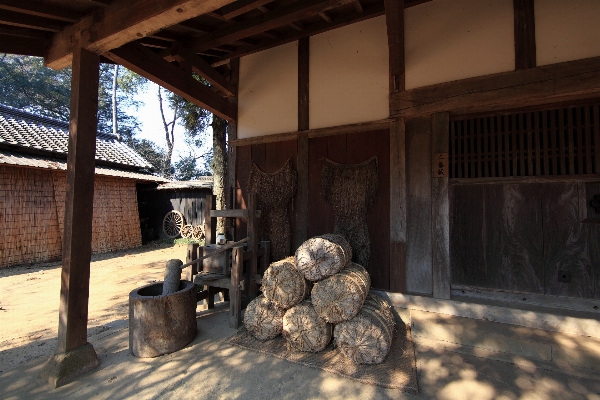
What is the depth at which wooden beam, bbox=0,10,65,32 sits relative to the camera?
258 cm

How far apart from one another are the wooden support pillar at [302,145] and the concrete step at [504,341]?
175 centimetres

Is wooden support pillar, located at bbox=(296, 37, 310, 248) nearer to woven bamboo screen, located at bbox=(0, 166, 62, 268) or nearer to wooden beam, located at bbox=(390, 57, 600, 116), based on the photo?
wooden beam, located at bbox=(390, 57, 600, 116)

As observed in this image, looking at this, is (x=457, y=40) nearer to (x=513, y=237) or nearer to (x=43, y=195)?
(x=513, y=237)

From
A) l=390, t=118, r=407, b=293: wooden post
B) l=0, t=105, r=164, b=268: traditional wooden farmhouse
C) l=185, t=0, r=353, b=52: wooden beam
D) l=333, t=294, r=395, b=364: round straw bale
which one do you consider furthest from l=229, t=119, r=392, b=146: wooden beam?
l=0, t=105, r=164, b=268: traditional wooden farmhouse

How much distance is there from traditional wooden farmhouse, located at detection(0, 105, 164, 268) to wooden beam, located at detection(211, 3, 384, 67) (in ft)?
21.4

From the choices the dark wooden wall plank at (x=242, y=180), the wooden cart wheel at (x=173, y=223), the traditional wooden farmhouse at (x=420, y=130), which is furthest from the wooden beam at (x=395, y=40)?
the wooden cart wheel at (x=173, y=223)

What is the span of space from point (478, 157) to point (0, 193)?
9.96 m

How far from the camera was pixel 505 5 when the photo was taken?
2979 millimetres

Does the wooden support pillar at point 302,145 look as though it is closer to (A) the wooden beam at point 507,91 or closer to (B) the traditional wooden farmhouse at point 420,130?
(B) the traditional wooden farmhouse at point 420,130

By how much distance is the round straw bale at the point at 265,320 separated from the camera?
286 cm

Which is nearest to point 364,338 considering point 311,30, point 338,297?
point 338,297

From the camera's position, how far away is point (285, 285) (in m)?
2.80

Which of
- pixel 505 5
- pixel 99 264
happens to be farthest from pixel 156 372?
pixel 99 264

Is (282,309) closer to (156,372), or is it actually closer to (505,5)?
(156,372)
